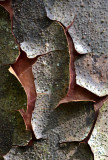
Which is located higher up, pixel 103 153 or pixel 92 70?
pixel 92 70

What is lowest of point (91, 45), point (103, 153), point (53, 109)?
point (103, 153)

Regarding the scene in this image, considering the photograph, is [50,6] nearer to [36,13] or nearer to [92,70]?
[36,13]

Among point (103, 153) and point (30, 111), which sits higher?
point (30, 111)

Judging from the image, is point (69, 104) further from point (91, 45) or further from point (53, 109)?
point (91, 45)

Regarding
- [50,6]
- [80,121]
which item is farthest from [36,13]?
[80,121]

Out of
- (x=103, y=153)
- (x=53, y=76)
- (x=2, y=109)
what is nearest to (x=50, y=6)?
(x=53, y=76)
